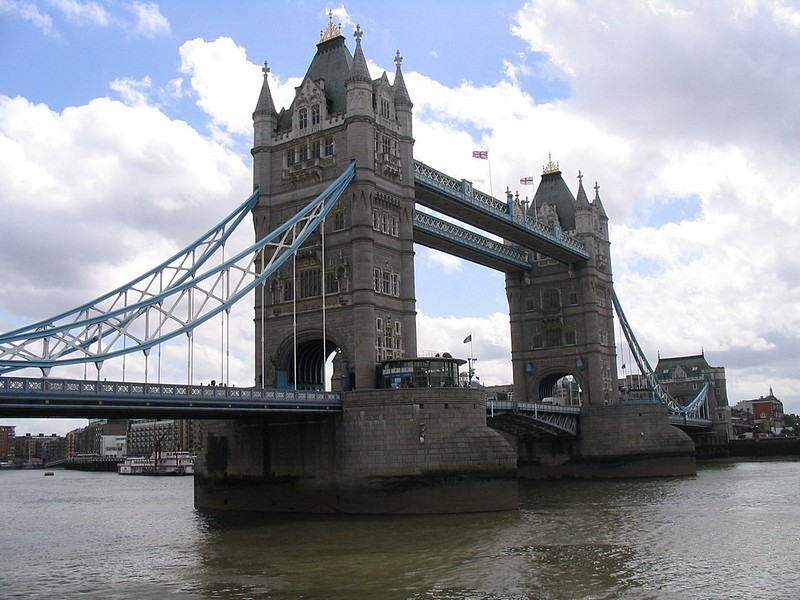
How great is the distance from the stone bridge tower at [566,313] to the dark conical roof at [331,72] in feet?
111

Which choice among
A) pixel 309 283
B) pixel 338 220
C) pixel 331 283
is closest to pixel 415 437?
pixel 331 283

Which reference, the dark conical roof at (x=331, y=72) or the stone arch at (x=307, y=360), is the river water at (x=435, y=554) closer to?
the stone arch at (x=307, y=360)

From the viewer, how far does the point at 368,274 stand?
51969 mm

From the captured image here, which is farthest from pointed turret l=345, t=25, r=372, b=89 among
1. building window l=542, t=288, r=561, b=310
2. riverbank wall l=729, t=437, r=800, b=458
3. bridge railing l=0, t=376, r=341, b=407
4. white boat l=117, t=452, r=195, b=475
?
white boat l=117, t=452, r=195, b=475

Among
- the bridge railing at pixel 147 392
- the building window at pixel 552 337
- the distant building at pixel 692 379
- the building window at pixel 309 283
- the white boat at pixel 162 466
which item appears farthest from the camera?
the white boat at pixel 162 466

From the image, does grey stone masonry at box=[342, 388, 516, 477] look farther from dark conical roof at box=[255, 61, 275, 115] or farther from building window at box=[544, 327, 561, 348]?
building window at box=[544, 327, 561, 348]

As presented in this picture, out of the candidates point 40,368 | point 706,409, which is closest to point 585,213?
point 706,409

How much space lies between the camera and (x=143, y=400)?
37.3 m

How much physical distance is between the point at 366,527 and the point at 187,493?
146 feet

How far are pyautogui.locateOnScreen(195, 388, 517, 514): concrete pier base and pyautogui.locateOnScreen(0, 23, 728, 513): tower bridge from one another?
79 mm

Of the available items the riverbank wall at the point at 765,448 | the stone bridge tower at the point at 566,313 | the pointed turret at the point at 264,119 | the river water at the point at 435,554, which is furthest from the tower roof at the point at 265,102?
the riverbank wall at the point at 765,448

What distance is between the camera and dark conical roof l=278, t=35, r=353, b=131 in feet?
184

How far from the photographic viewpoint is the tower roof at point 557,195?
88.2 m

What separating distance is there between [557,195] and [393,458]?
172ft
